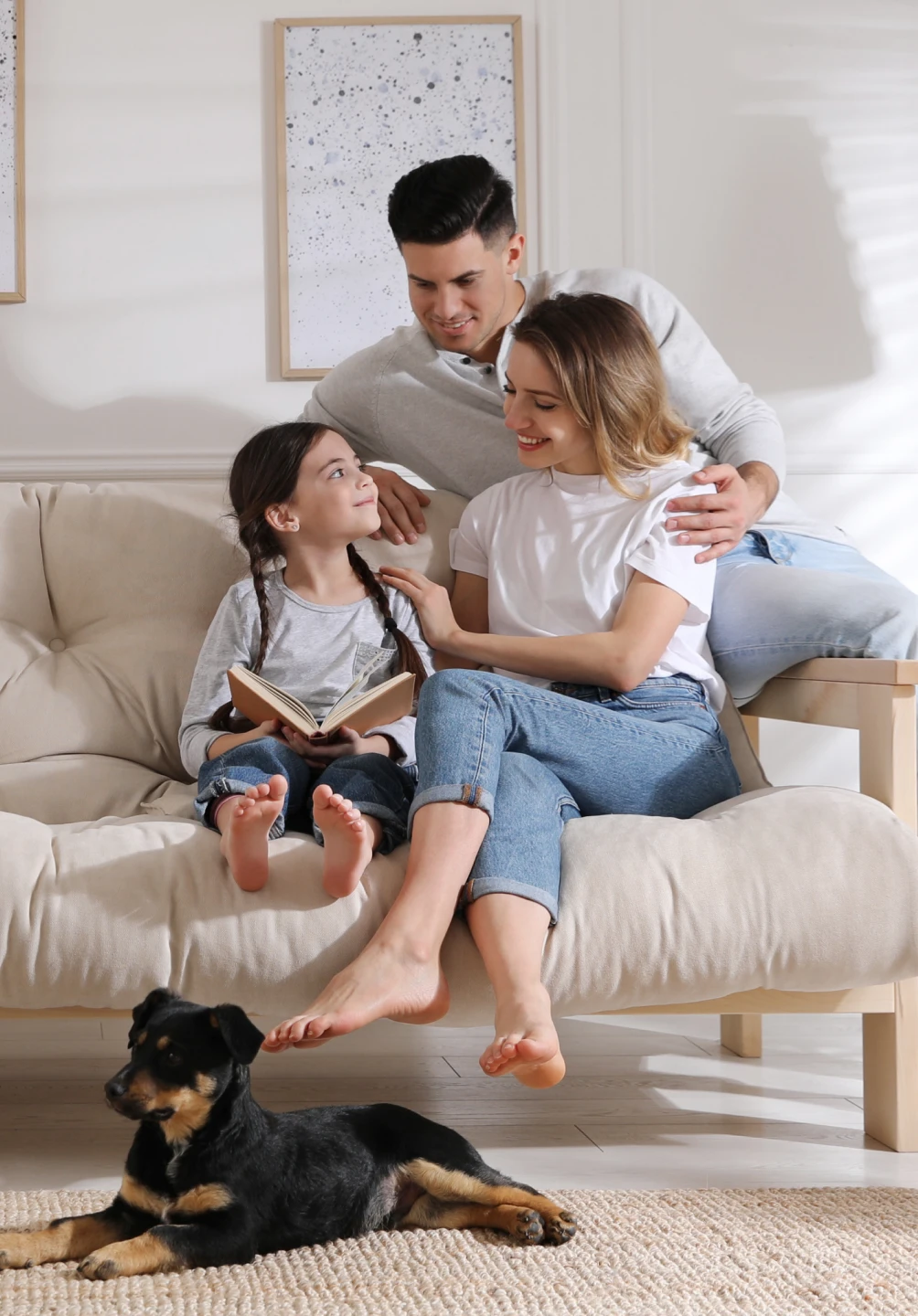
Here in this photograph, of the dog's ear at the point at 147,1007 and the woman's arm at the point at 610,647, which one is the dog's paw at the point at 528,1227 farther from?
the woman's arm at the point at 610,647

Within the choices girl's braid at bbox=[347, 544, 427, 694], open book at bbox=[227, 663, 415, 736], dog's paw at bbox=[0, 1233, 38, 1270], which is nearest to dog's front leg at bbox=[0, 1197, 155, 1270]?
dog's paw at bbox=[0, 1233, 38, 1270]

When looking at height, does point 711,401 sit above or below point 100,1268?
above

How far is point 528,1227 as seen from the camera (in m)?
1.06

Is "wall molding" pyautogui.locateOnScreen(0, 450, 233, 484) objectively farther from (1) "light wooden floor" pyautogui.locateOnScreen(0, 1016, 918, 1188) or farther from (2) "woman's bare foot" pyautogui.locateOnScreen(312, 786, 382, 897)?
(2) "woman's bare foot" pyautogui.locateOnScreen(312, 786, 382, 897)

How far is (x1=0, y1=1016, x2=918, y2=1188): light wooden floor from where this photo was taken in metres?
1.30

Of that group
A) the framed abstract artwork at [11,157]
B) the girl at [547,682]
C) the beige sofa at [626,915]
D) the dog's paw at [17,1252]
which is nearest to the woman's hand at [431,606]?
the girl at [547,682]

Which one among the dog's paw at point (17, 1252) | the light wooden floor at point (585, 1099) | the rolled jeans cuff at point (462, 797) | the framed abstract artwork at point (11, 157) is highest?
the framed abstract artwork at point (11, 157)

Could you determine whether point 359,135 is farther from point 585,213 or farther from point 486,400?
point 486,400

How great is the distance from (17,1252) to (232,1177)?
0.18 m

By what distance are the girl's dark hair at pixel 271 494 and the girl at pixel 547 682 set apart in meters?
0.05

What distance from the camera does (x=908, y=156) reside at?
Answer: 2533 millimetres

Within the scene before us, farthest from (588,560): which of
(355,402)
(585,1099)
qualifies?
(585,1099)

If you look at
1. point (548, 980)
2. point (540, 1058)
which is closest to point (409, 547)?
point (548, 980)

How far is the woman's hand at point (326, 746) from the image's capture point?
1.43 m
